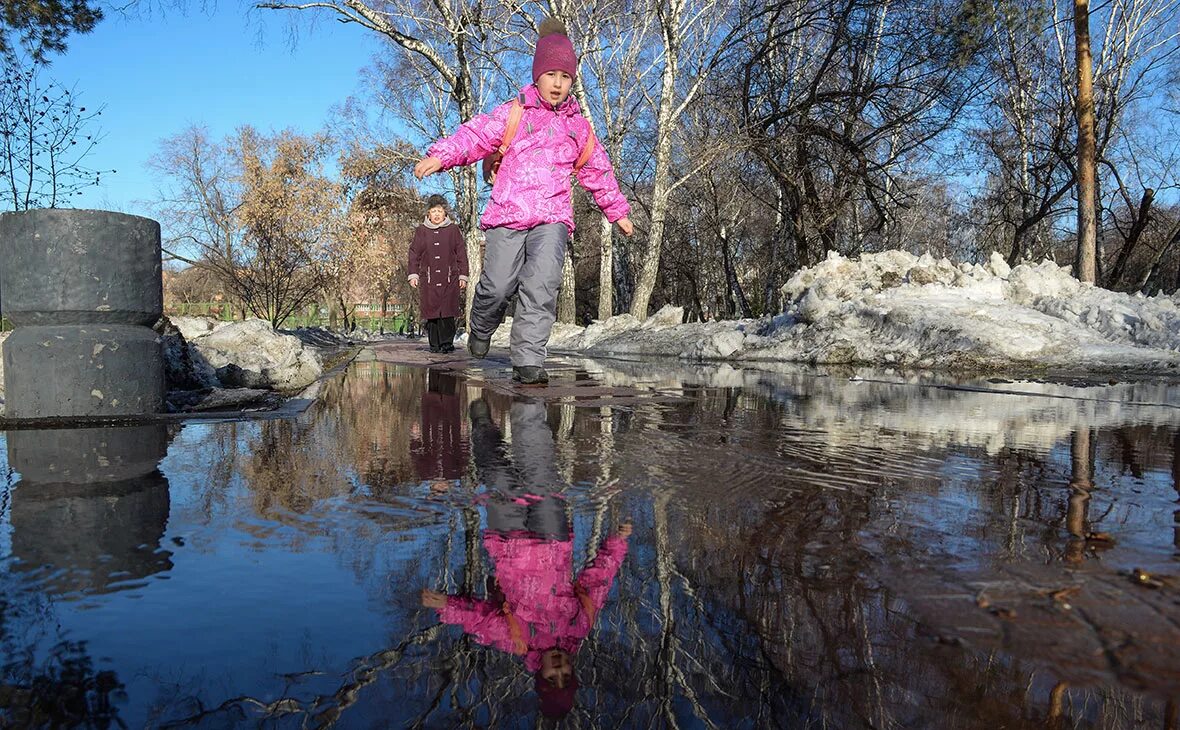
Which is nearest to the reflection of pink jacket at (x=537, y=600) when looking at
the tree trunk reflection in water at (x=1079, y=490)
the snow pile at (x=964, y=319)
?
the tree trunk reflection in water at (x=1079, y=490)

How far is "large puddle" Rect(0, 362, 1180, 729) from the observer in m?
1.12

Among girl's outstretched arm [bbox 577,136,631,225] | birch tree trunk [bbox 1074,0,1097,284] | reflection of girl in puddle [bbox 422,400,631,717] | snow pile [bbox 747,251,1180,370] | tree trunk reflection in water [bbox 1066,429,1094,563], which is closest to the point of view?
reflection of girl in puddle [bbox 422,400,631,717]

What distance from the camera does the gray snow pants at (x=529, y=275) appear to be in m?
5.79

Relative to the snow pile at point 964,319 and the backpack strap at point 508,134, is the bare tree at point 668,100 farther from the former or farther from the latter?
the backpack strap at point 508,134

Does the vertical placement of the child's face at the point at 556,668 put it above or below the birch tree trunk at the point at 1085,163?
below

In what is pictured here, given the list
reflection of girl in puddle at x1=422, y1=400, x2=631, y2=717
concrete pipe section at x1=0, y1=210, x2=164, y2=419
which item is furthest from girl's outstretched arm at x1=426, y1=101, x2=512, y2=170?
reflection of girl in puddle at x1=422, y1=400, x2=631, y2=717

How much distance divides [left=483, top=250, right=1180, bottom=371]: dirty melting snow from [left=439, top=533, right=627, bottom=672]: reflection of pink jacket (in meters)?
7.99

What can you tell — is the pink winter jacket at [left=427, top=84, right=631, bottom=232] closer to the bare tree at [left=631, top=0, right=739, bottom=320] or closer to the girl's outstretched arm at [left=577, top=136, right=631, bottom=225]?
the girl's outstretched arm at [left=577, top=136, right=631, bottom=225]

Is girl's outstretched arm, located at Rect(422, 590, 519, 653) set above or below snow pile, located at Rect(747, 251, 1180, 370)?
below

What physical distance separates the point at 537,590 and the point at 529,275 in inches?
174

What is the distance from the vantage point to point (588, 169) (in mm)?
6070

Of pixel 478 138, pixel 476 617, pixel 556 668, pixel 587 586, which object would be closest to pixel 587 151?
pixel 478 138

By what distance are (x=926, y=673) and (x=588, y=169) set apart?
526cm

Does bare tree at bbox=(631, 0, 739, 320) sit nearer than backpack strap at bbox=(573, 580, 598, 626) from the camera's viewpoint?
No
